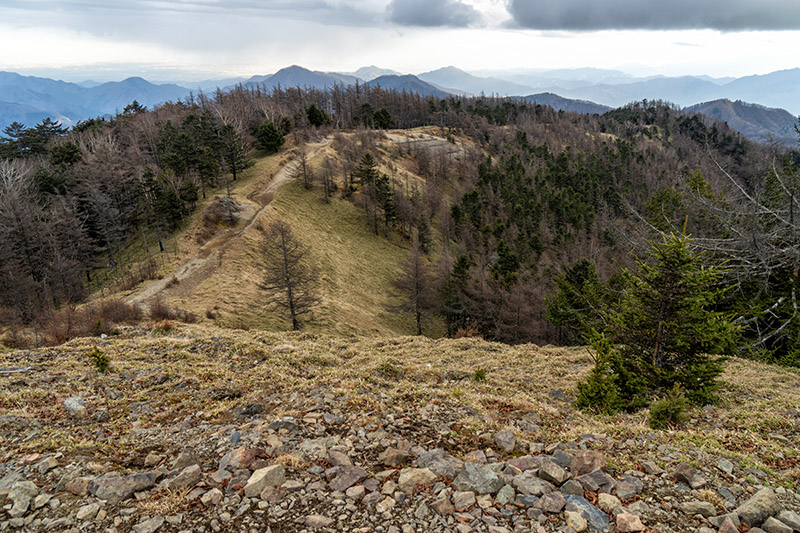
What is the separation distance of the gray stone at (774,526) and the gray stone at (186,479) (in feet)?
23.3

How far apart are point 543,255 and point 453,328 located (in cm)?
3345

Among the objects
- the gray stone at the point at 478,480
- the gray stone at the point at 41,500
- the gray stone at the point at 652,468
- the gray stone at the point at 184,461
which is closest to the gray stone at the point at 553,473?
the gray stone at the point at 478,480

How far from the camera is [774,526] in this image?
4.09 metres

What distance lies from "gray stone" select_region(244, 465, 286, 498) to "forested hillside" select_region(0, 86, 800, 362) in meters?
9.02

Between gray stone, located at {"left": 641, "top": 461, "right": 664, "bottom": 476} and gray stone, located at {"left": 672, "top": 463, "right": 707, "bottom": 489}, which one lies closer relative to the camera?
gray stone, located at {"left": 672, "top": 463, "right": 707, "bottom": 489}

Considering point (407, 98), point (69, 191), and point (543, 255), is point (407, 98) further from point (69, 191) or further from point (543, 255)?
point (69, 191)

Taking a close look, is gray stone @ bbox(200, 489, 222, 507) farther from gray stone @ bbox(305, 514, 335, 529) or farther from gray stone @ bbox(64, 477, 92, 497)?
gray stone @ bbox(64, 477, 92, 497)

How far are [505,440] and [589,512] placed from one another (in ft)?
7.12

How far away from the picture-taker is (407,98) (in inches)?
6344

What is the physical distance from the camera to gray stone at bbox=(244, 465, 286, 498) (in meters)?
5.32

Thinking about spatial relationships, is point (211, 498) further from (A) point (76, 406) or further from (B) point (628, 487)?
(A) point (76, 406)

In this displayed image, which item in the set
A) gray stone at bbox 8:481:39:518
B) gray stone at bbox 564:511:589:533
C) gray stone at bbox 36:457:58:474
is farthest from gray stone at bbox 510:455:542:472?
gray stone at bbox 36:457:58:474

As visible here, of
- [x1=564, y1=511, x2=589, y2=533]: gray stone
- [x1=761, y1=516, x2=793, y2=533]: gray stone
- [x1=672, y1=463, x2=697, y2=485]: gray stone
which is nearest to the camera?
[x1=761, y1=516, x2=793, y2=533]: gray stone

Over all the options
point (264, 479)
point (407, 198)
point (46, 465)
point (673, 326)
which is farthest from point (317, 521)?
point (407, 198)
